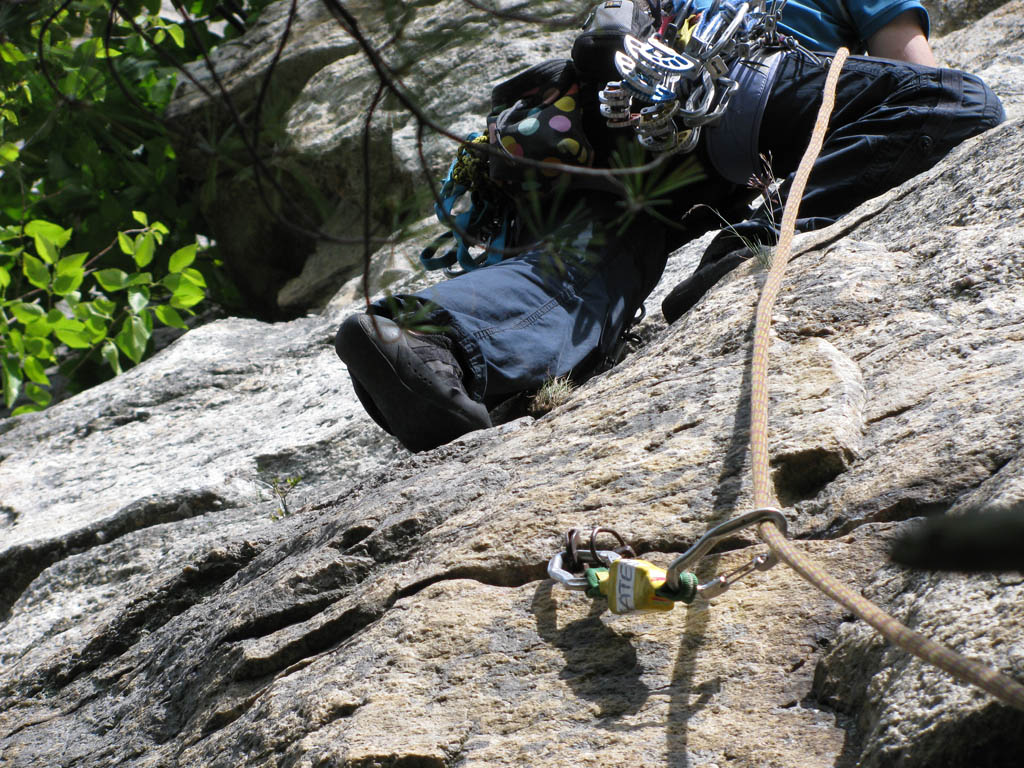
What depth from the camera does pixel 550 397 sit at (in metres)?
2.59

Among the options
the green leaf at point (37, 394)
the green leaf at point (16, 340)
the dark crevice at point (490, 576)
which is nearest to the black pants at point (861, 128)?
the dark crevice at point (490, 576)

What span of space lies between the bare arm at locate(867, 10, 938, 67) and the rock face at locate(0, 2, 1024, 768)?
0.58m

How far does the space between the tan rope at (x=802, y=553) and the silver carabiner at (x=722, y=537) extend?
0.02 m

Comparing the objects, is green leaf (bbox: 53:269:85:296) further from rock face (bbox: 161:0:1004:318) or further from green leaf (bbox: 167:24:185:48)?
green leaf (bbox: 167:24:185:48)

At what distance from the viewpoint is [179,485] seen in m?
3.11

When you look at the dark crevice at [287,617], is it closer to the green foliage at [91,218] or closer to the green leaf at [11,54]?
the green leaf at [11,54]

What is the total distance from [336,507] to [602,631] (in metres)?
1.08

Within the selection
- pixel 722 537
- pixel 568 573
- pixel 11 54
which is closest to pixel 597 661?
pixel 568 573

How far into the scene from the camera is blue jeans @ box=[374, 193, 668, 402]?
8.35 feet

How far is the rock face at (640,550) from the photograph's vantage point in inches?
51.7

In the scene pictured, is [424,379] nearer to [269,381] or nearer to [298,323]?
[269,381]

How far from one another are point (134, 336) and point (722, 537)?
328cm

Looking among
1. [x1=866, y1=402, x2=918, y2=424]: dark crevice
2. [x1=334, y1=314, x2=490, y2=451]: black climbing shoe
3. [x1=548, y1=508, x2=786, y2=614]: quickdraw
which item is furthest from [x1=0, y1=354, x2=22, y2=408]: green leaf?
[x1=866, y1=402, x2=918, y2=424]: dark crevice

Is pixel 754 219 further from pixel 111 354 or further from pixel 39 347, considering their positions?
pixel 39 347
